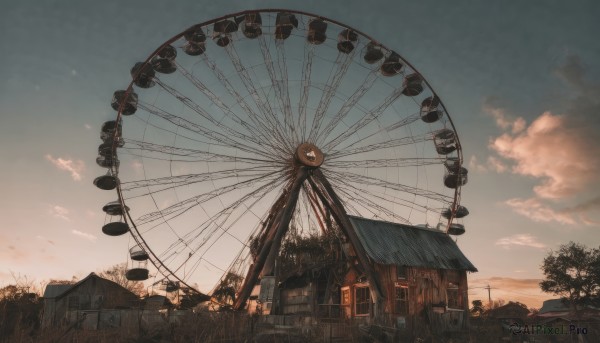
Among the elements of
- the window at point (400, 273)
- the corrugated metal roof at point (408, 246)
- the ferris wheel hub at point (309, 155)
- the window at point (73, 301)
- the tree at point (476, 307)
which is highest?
the ferris wheel hub at point (309, 155)

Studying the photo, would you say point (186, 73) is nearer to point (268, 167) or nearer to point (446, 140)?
point (268, 167)

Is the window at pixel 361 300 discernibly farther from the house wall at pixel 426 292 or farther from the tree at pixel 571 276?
the tree at pixel 571 276

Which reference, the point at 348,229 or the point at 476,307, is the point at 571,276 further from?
the point at 348,229

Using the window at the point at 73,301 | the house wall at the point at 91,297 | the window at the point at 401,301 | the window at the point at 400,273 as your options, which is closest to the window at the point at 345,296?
the window at the point at 401,301

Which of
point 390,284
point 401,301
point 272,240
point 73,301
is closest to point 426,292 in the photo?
point 401,301

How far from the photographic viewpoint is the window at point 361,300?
79.2 feet

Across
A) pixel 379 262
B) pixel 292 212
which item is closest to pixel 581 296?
pixel 379 262

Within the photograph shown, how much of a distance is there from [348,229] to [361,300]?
4.41 m

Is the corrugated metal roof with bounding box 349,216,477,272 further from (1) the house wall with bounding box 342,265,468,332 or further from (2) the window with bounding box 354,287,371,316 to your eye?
(2) the window with bounding box 354,287,371,316

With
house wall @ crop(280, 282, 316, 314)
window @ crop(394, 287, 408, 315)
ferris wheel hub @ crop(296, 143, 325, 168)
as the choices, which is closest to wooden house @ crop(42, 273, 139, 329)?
house wall @ crop(280, 282, 316, 314)

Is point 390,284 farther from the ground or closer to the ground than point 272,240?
closer to the ground

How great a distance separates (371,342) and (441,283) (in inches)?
512

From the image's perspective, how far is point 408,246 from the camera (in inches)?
1062

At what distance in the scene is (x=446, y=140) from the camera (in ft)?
88.7
